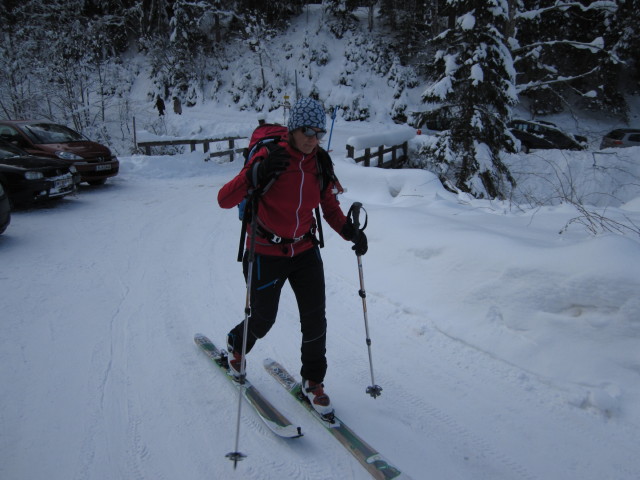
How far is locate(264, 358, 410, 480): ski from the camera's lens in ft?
7.69

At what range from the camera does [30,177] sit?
7789 millimetres

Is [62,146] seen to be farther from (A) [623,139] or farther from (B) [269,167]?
(A) [623,139]

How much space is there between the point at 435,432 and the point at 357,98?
28673 millimetres

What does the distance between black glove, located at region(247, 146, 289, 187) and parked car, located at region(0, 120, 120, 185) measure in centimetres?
924

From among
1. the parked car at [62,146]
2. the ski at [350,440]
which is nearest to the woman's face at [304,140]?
the ski at [350,440]

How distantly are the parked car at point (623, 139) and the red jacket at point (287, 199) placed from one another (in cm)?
1850

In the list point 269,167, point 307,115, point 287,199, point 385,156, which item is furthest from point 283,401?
point 385,156

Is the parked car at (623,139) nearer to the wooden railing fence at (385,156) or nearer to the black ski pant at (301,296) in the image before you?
the wooden railing fence at (385,156)

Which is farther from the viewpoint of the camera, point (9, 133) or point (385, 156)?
point (385, 156)

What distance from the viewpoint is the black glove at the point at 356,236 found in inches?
117

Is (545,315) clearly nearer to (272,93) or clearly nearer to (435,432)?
(435,432)

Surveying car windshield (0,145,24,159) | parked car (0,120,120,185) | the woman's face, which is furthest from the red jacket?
parked car (0,120,120,185)

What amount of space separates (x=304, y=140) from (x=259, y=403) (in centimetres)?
190

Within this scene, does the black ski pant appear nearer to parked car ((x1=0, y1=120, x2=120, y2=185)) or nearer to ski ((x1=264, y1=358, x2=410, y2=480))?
ski ((x1=264, y1=358, x2=410, y2=480))
